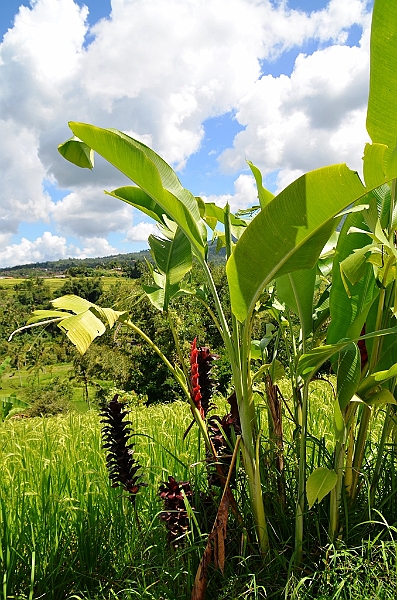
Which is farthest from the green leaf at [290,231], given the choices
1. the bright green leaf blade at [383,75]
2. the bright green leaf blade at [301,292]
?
the bright green leaf blade at [383,75]

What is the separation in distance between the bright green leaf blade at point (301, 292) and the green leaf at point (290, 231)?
0.29 metres

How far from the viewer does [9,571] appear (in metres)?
1.47

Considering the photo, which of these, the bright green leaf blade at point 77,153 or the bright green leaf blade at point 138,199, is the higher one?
the bright green leaf blade at point 77,153

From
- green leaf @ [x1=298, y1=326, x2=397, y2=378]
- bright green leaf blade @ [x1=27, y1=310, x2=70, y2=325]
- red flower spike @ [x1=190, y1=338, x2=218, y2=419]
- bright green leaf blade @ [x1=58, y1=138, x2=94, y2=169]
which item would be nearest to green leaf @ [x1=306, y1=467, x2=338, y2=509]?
green leaf @ [x1=298, y1=326, x2=397, y2=378]

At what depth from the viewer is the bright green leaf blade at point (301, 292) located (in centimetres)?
142

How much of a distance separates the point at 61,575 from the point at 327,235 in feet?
4.84

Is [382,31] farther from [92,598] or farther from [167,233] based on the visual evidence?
[92,598]

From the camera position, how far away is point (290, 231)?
3.39 ft

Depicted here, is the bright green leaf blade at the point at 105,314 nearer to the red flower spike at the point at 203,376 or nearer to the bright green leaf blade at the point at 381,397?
the red flower spike at the point at 203,376

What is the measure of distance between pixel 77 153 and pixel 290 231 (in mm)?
796

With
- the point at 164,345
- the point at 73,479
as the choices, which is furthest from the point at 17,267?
the point at 73,479

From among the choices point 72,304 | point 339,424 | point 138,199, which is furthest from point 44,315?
point 339,424

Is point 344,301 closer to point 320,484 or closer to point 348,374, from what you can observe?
point 348,374

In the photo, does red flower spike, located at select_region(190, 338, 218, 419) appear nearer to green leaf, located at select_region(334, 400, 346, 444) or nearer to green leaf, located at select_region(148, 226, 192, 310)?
green leaf, located at select_region(148, 226, 192, 310)
